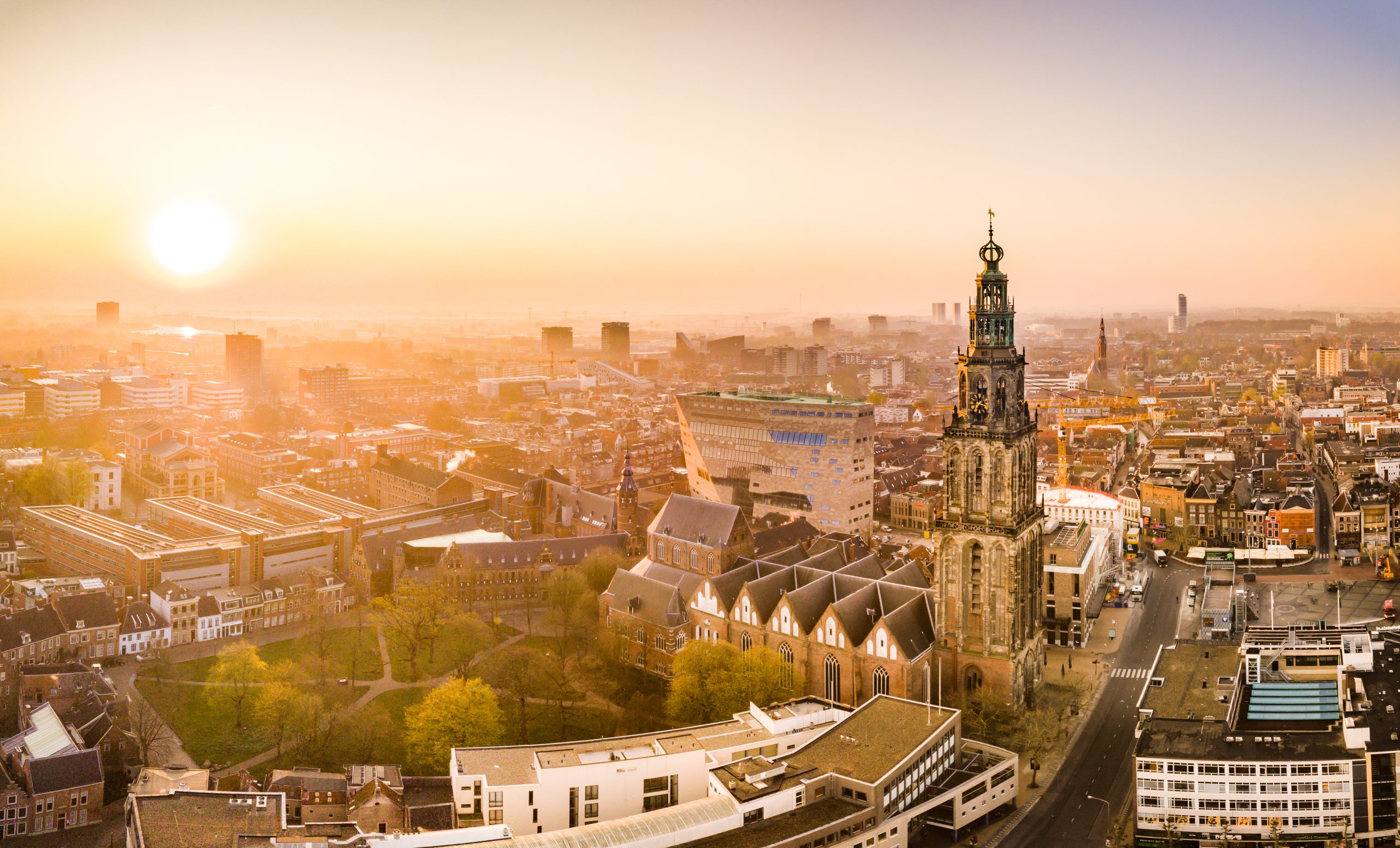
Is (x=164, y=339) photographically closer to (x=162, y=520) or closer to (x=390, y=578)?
(x=162, y=520)

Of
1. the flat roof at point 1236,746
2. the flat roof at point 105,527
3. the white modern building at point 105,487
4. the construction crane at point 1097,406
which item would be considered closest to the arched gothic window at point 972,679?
the flat roof at point 1236,746

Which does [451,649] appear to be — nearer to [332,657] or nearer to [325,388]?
[332,657]

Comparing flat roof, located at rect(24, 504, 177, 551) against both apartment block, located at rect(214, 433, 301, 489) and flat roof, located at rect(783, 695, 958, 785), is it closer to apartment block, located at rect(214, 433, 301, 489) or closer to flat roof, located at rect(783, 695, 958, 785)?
apartment block, located at rect(214, 433, 301, 489)

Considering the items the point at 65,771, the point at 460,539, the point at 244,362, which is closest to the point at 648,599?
the point at 460,539

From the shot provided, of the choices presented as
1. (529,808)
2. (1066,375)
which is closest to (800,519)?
(529,808)

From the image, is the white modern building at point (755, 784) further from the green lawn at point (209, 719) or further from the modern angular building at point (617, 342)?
the modern angular building at point (617, 342)

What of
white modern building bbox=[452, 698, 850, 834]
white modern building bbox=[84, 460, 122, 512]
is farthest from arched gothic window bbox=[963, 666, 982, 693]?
white modern building bbox=[84, 460, 122, 512]
